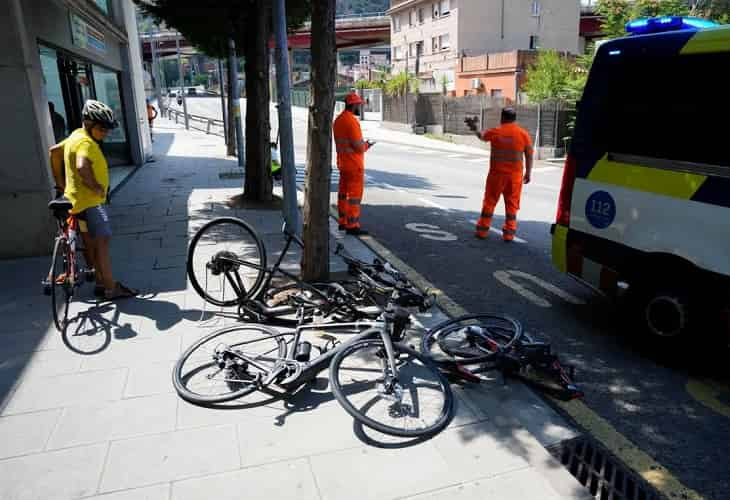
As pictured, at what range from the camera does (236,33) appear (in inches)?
484

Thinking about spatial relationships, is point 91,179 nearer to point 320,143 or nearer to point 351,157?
point 320,143

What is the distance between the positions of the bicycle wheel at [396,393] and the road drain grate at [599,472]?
2.39 ft

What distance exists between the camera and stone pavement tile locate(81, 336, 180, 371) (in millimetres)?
4195

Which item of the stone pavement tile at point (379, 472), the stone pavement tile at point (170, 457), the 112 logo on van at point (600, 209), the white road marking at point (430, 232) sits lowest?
the white road marking at point (430, 232)

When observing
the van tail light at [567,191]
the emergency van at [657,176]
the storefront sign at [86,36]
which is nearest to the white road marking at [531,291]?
the emergency van at [657,176]

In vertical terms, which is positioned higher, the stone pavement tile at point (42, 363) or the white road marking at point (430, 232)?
the stone pavement tile at point (42, 363)

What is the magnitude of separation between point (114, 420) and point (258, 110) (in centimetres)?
749

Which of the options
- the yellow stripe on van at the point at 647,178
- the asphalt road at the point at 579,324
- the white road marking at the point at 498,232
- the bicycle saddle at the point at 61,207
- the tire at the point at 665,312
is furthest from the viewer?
the white road marking at the point at 498,232

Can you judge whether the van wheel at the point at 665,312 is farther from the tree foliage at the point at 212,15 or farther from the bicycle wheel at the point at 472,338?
the tree foliage at the point at 212,15

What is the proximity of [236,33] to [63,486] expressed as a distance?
1124 centimetres

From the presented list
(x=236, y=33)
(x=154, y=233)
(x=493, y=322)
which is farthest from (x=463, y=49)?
(x=493, y=322)

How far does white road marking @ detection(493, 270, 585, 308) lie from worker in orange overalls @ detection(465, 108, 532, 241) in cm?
154

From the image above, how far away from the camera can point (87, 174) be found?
5.06 meters

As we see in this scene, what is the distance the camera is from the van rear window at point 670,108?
3.84 m
